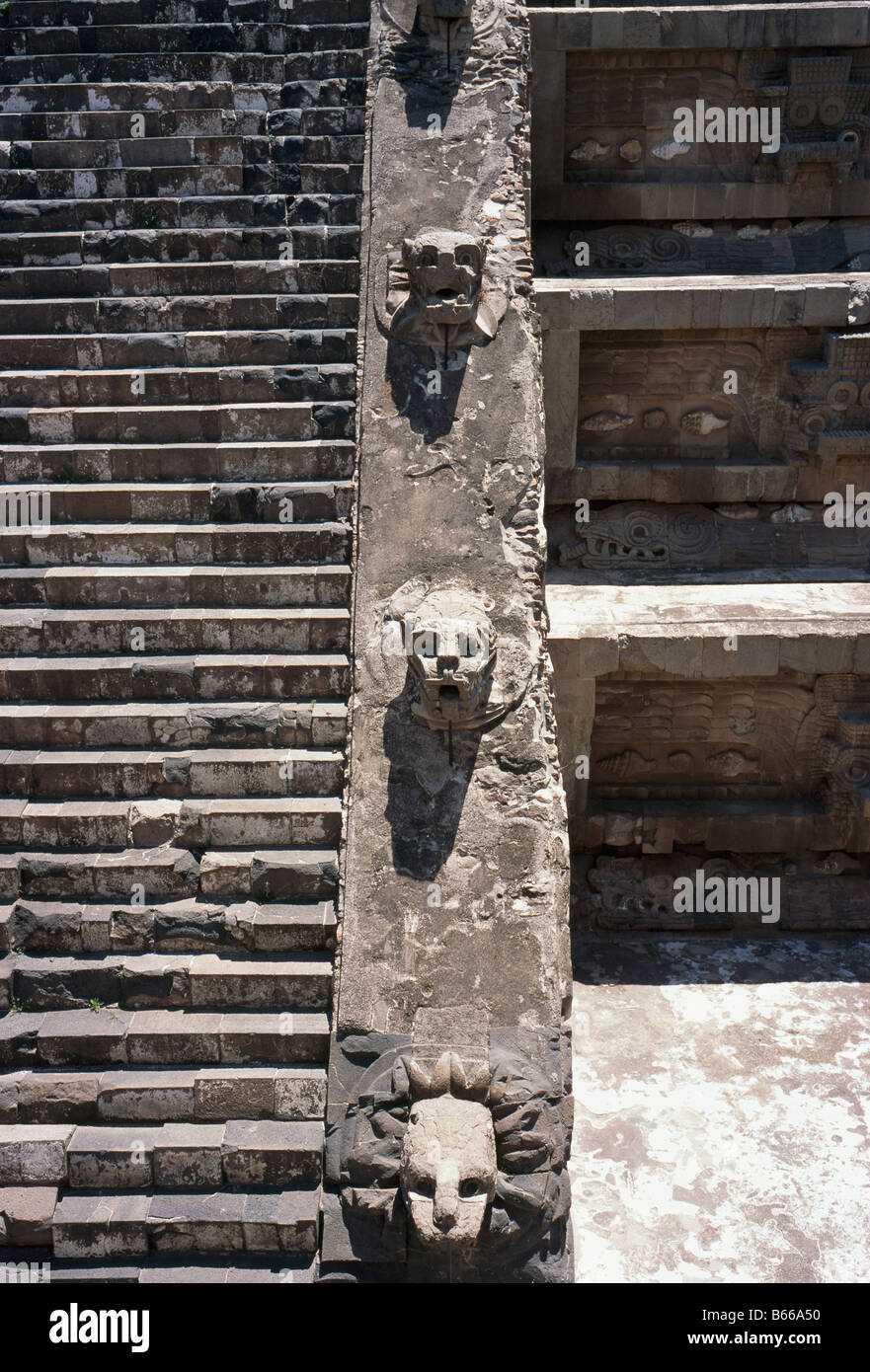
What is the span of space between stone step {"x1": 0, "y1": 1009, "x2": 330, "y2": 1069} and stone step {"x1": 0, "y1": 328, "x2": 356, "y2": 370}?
14.8 ft

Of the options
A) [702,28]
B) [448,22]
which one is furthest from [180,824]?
[702,28]

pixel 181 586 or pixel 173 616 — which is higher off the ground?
pixel 181 586

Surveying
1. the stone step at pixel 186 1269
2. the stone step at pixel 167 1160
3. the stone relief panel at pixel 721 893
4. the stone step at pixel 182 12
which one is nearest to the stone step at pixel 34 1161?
the stone step at pixel 167 1160

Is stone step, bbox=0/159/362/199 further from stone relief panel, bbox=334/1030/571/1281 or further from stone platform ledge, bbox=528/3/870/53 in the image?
stone relief panel, bbox=334/1030/571/1281

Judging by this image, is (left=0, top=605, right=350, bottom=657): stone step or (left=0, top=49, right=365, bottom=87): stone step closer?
(left=0, top=605, right=350, bottom=657): stone step

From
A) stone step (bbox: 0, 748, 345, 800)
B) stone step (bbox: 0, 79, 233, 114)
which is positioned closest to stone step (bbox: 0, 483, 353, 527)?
stone step (bbox: 0, 748, 345, 800)

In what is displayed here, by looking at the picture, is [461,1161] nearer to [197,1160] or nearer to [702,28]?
[197,1160]

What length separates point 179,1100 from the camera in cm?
560

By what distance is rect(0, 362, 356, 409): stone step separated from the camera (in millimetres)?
7871

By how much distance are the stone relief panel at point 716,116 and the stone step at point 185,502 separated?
379 centimetres

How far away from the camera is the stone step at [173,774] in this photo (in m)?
6.42

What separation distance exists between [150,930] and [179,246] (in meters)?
5.31

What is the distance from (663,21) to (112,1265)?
889 cm

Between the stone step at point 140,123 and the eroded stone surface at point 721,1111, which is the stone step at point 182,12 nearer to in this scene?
the stone step at point 140,123
